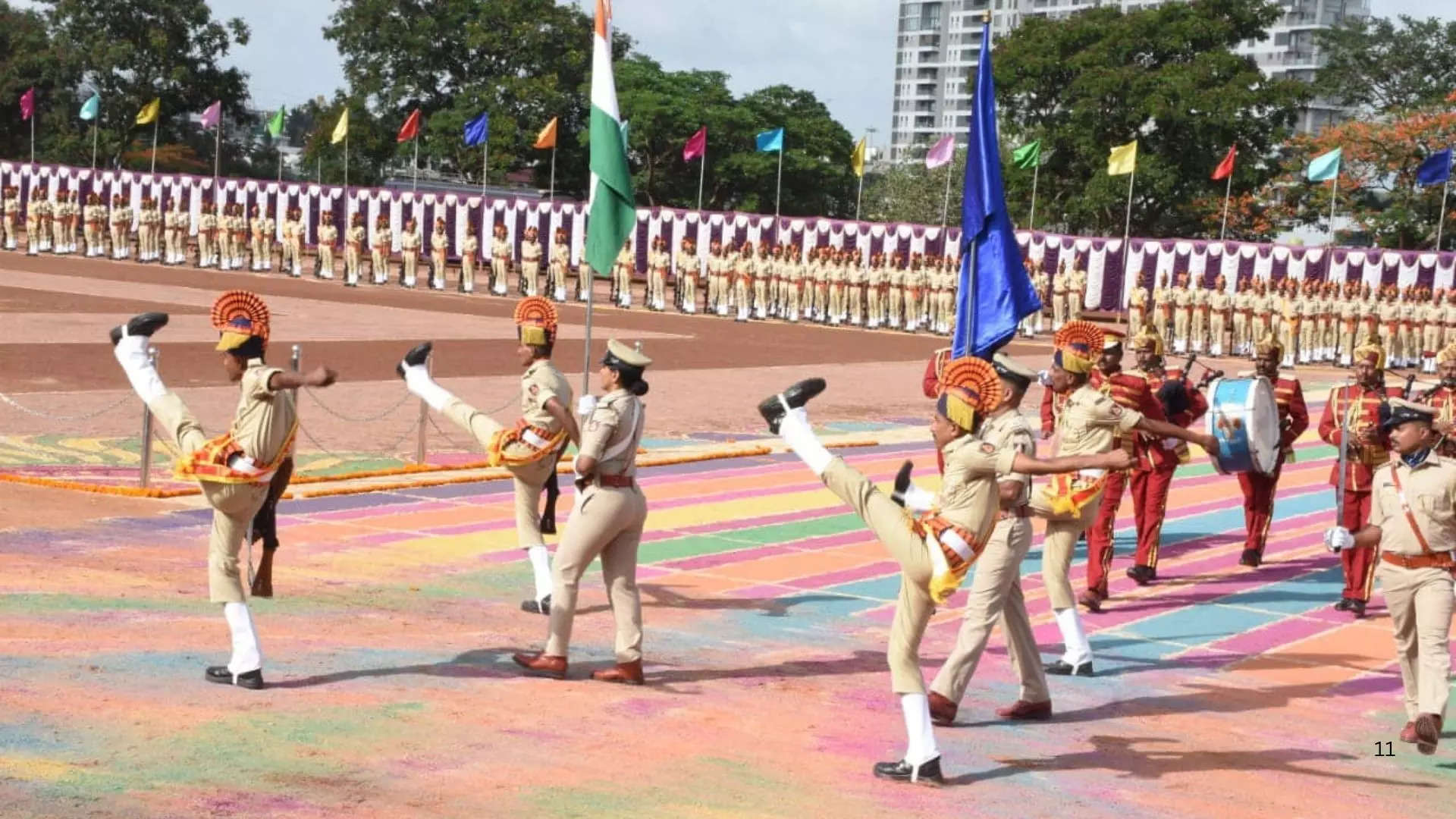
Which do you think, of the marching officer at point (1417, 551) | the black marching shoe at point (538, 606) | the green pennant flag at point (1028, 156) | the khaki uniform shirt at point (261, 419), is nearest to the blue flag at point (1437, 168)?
the green pennant flag at point (1028, 156)

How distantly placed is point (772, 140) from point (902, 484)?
45.1 meters

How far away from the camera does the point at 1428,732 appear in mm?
8688

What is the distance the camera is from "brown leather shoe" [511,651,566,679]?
9.18 meters

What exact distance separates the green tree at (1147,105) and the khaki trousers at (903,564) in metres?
54.3

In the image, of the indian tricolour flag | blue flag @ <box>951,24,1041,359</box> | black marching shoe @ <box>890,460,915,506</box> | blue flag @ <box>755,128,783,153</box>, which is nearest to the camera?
black marching shoe @ <box>890,460,915,506</box>

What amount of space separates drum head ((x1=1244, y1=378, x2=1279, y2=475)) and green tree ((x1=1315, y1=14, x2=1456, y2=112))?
76.3 meters

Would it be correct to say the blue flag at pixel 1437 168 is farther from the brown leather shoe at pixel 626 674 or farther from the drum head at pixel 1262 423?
the brown leather shoe at pixel 626 674

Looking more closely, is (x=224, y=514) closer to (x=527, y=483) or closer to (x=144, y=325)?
(x=144, y=325)

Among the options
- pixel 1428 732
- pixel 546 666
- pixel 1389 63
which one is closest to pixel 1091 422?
pixel 1428 732

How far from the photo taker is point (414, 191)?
53594 millimetres

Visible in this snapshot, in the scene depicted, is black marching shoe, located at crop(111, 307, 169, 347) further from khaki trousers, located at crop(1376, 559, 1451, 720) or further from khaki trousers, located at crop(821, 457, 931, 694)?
khaki trousers, located at crop(1376, 559, 1451, 720)

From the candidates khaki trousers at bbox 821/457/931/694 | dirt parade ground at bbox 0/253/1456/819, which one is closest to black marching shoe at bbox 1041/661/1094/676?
dirt parade ground at bbox 0/253/1456/819

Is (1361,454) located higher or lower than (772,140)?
lower

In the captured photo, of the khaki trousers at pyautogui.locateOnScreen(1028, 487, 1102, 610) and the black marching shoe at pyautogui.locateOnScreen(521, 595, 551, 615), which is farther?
the black marching shoe at pyautogui.locateOnScreen(521, 595, 551, 615)
